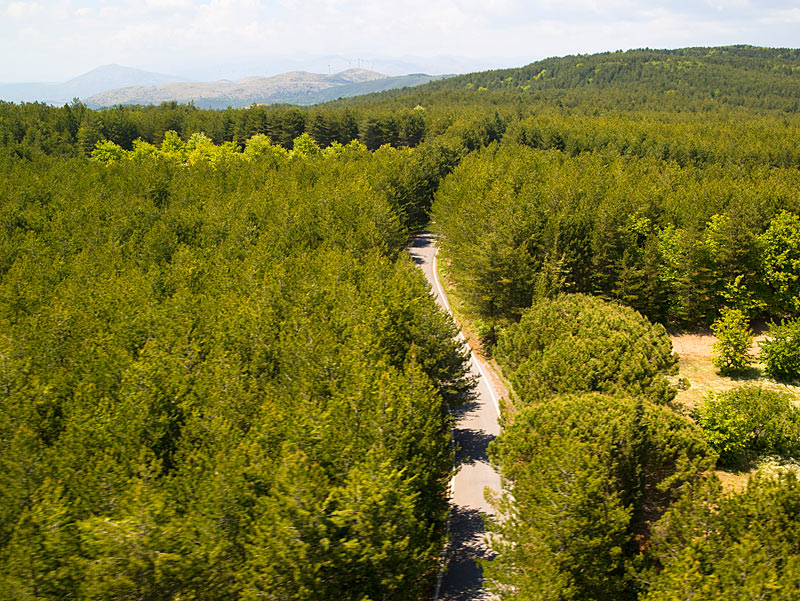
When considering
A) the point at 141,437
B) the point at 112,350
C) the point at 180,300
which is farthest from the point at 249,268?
the point at 141,437

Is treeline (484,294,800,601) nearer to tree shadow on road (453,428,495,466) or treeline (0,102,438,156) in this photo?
tree shadow on road (453,428,495,466)

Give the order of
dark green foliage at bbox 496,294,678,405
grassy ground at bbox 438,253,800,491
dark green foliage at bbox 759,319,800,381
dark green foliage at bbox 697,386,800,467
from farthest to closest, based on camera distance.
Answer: dark green foliage at bbox 759,319,800,381, grassy ground at bbox 438,253,800,491, dark green foliage at bbox 697,386,800,467, dark green foliage at bbox 496,294,678,405

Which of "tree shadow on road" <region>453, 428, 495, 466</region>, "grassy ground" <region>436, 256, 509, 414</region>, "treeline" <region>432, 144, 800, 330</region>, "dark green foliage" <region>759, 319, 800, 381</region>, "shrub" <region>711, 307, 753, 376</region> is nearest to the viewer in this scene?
"tree shadow on road" <region>453, 428, 495, 466</region>

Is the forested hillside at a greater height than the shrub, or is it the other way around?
the forested hillside

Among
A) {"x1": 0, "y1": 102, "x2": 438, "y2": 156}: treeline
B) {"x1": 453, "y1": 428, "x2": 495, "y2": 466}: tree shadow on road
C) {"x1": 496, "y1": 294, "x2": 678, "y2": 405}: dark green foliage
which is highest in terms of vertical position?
{"x1": 0, "y1": 102, "x2": 438, "y2": 156}: treeline

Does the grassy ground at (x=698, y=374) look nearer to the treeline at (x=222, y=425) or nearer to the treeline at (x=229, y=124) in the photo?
the treeline at (x=222, y=425)

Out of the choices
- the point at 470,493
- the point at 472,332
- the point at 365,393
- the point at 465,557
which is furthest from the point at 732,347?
the point at 365,393

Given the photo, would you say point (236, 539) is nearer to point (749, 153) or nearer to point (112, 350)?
point (112, 350)

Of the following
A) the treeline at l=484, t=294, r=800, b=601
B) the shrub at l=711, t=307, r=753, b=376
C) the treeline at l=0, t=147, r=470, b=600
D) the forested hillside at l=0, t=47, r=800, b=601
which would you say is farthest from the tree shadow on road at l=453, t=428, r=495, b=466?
the shrub at l=711, t=307, r=753, b=376
